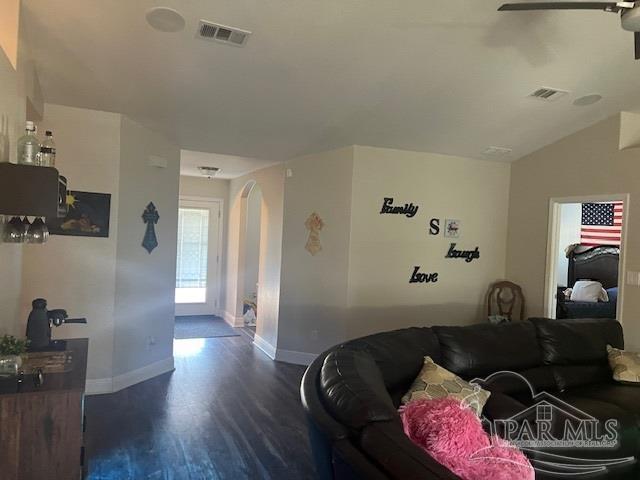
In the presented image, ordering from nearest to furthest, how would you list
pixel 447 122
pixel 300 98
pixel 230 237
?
pixel 300 98 → pixel 447 122 → pixel 230 237

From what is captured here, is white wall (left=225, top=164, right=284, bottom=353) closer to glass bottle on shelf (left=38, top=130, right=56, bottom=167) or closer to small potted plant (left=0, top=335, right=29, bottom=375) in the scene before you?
glass bottle on shelf (left=38, top=130, right=56, bottom=167)

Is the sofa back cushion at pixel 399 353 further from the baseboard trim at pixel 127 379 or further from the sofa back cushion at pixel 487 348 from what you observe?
the baseboard trim at pixel 127 379

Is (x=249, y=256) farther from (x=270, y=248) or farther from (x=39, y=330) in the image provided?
(x=39, y=330)

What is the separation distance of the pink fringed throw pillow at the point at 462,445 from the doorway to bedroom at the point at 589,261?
4.91 metres

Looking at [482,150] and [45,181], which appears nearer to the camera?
[45,181]

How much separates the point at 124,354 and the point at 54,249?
3.82 feet

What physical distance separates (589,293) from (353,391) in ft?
19.5

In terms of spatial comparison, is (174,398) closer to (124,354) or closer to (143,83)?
(124,354)

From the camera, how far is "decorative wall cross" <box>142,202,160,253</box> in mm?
4441

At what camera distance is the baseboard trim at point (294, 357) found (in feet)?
17.0

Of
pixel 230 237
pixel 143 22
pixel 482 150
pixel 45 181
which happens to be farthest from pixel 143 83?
pixel 230 237

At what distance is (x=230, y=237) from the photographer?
782 centimetres

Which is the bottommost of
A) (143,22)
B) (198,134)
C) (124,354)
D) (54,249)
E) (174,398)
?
(174,398)

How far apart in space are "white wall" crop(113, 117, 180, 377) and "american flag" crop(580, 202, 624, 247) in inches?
257
